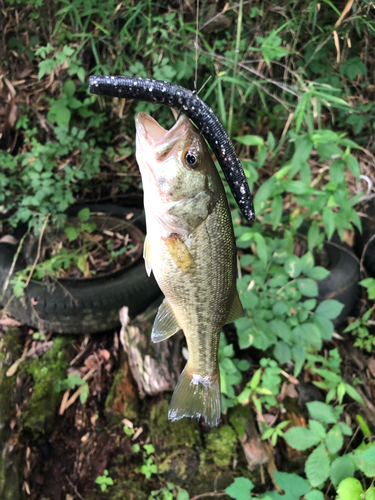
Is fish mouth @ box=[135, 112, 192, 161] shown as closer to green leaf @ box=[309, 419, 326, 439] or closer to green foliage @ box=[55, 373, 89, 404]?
green leaf @ box=[309, 419, 326, 439]

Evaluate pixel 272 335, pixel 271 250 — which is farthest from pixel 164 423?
pixel 271 250

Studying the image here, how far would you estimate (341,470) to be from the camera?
57.1 inches

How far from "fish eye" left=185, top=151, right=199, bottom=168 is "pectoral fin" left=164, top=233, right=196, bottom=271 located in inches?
9.2

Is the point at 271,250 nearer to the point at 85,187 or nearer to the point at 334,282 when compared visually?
the point at 334,282

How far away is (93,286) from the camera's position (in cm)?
244

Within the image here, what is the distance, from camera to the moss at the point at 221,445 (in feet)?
6.45

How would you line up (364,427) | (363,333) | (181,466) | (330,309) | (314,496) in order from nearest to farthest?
(314,496), (330,309), (364,427), (181,466), (363,333)

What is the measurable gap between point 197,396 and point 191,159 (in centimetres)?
93

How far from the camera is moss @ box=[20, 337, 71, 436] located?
2161 mm

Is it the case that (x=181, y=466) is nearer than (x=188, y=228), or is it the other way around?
(x=188, y=228)

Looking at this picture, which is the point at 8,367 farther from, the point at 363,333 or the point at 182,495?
the point at 363,333

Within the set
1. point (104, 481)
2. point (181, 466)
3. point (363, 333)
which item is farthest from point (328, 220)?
point (104, 481)

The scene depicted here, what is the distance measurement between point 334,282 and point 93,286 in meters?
1.96

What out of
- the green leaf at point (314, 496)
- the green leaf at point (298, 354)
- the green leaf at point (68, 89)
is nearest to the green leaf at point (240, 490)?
the green leaf at point (314, 496)
